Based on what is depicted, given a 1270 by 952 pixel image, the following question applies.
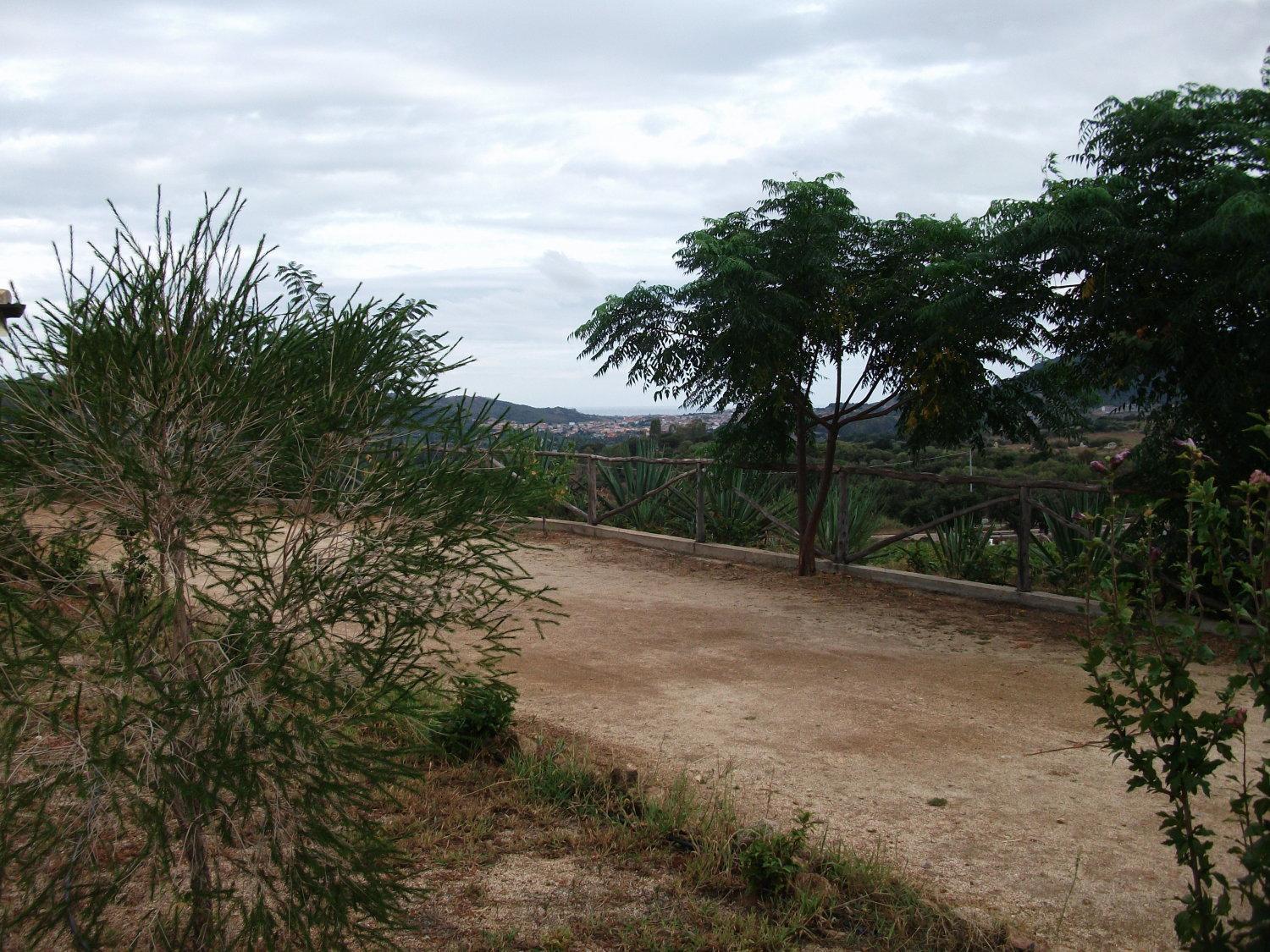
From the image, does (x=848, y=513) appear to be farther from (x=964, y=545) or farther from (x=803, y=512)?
(x=964, y=545)

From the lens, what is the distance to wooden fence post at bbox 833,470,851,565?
32.8ft

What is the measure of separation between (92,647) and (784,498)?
10.0 m

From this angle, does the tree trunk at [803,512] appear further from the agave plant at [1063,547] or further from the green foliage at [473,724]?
the green foliage at [473,724]

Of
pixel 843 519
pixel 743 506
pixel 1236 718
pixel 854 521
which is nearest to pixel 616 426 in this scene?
pixel 743 506

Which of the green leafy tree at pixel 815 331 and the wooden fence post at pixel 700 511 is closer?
the green leafy tree at pixel 815 331

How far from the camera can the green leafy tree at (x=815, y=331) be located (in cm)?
877

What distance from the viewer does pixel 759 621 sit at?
8266 millimetres

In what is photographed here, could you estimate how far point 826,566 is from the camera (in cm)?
1036

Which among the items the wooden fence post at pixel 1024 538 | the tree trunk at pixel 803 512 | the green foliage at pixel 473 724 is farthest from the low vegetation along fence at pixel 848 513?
the green foliage at pixel 473 724

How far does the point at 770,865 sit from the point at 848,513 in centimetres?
716

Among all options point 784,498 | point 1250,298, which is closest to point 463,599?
point 1250,298

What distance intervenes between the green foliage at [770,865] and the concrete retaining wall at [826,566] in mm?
4098

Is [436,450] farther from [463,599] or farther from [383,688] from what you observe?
[383,688]

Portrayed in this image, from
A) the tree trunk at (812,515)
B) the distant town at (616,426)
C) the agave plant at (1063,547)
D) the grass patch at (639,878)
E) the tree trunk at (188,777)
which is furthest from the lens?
the distant town at (616,426)
